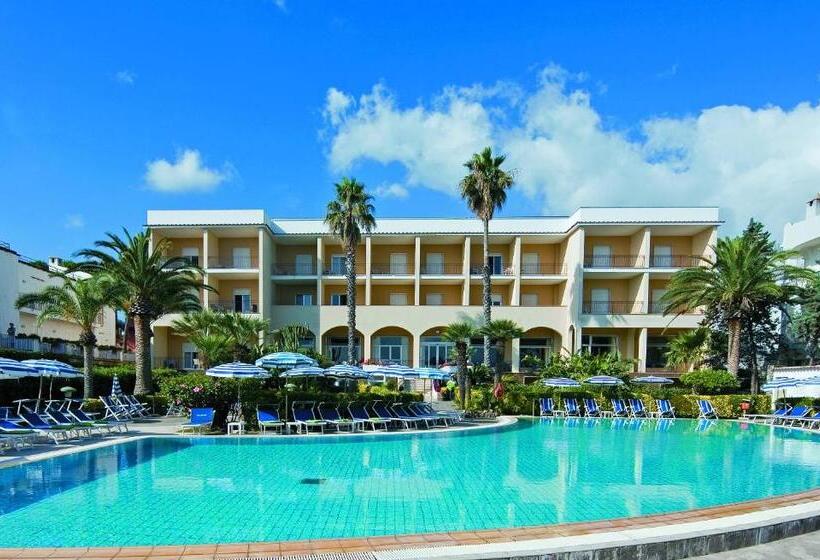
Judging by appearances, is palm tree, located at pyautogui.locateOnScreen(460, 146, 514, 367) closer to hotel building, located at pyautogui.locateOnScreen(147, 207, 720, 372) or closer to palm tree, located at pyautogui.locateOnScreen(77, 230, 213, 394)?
hotel building, located at pyautogui.locateOnScreen(147, 207, 720, 372)

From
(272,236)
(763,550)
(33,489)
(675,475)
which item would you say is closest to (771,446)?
(675,475)

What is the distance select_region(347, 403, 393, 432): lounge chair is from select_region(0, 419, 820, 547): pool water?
1.04m

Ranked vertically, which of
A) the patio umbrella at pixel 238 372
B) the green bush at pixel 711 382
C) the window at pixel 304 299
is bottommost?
the green bush at pixel 711 382

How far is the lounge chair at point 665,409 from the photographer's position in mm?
22953

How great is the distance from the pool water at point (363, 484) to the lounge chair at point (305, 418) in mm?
1093

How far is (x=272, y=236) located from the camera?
117ft

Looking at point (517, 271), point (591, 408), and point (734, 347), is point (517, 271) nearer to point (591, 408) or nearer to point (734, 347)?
point (734, 347)

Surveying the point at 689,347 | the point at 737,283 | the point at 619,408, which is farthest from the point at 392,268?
the point at 737,283

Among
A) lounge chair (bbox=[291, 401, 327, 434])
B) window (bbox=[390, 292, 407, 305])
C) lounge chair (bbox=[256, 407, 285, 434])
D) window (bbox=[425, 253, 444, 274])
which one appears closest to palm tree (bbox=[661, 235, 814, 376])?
window (bbox=[425, 253, 444, 274])

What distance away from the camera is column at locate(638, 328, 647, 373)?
32.4 m

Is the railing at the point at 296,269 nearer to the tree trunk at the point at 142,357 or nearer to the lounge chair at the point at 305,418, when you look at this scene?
the tree trunk at the point at 142,357

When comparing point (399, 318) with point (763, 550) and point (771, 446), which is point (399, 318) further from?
point (763, 550)

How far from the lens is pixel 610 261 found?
3544 centimetres

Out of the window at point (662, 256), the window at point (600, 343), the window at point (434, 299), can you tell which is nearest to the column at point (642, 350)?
the window at point (600, 343)
